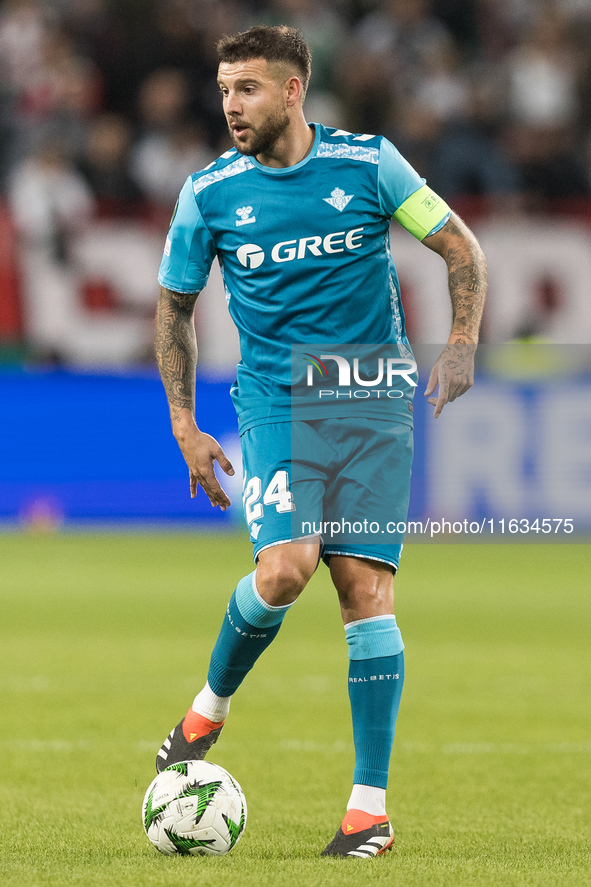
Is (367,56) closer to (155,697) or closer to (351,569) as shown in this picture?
(155,697)

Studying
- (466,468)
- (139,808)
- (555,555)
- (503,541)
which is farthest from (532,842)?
(503,541)

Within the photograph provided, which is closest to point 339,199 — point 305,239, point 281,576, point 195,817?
point 305,239

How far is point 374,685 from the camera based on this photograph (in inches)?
153

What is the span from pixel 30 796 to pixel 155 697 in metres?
2.01

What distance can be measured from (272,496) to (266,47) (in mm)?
1292

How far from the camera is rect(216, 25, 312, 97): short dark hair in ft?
12.7

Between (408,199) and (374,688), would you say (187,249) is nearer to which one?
(408,199)

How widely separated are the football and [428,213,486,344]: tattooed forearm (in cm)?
144

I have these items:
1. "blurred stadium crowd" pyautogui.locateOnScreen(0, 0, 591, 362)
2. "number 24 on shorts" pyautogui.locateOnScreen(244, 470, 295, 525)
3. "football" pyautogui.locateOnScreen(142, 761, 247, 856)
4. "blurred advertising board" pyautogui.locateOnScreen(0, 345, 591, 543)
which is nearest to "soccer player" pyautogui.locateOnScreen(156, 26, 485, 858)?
"number 24 on shorts" pyautogui.locateOnScreen(244, 470, 295, 525)

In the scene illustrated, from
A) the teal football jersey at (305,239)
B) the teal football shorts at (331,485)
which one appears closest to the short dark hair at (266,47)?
the teal football jersey at (305,239)

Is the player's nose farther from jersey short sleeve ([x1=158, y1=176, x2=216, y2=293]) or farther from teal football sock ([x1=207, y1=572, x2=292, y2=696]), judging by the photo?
teal football sock ([x1=207, y1=572, x2=292, y2=696])

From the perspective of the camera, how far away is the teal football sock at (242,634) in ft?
12.8

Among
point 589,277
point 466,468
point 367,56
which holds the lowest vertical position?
point 466,468

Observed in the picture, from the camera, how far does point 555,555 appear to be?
1326 centimetres
